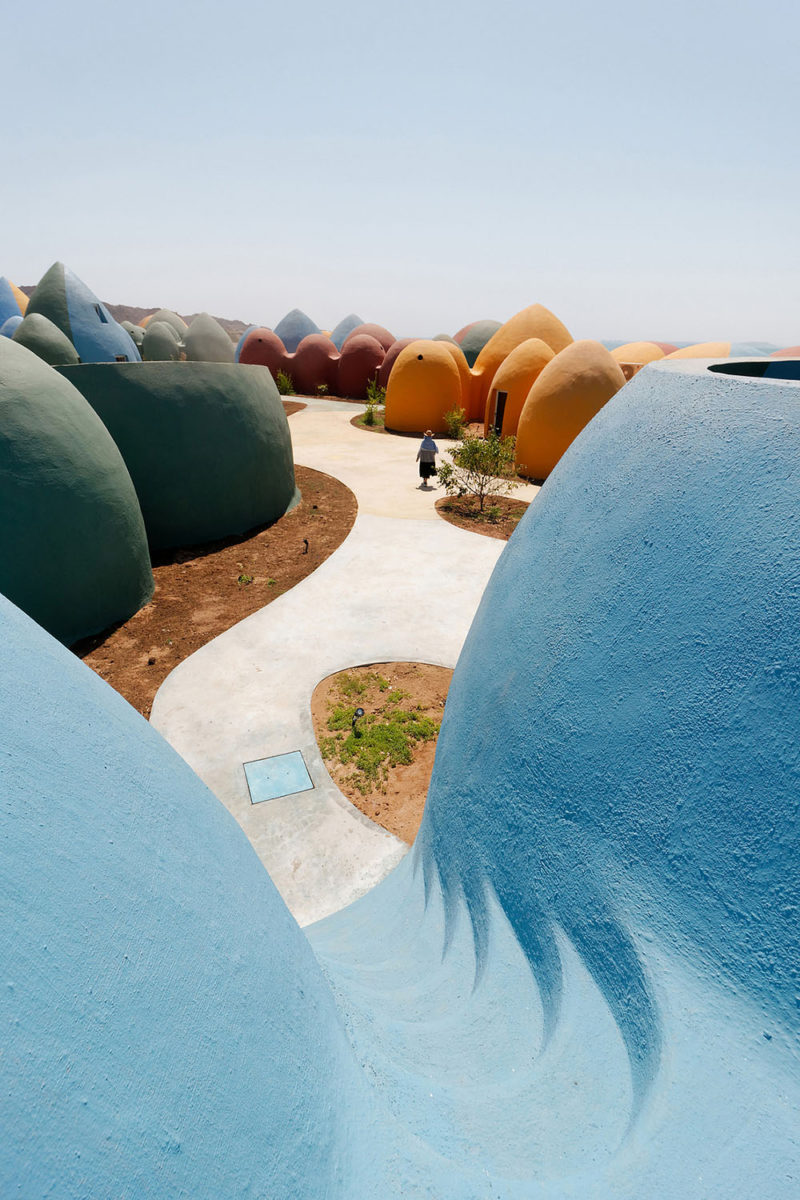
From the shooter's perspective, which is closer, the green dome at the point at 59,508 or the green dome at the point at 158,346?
the green dome at the point at 59,508

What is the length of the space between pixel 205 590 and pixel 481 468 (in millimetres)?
7331

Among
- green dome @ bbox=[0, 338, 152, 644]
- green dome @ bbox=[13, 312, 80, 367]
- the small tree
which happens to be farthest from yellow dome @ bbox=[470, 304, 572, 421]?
green dome @ bbox=[0, 338, 152, 644]

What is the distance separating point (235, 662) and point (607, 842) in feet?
20.0

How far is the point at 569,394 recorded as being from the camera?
593 inches

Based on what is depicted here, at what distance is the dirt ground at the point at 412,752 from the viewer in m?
5.49

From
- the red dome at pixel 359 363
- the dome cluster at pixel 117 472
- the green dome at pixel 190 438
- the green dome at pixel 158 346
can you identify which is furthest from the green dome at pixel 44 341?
the red dome at pixel 359 363

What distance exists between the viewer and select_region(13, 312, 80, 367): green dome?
19.7 metres

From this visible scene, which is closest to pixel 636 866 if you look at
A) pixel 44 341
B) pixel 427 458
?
pixel 427 458

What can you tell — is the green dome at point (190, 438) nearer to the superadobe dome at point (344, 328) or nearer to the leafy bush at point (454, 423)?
the leafy bush at point (454, 423)

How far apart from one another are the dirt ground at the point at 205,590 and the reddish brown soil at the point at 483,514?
93.1 inches

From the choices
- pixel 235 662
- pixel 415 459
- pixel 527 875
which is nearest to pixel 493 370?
pixel 415 459

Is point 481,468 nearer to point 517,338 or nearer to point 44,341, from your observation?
point 517,338

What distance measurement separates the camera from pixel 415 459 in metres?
18.8

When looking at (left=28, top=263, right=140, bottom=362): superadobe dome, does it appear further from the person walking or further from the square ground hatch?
the square ground hatch
